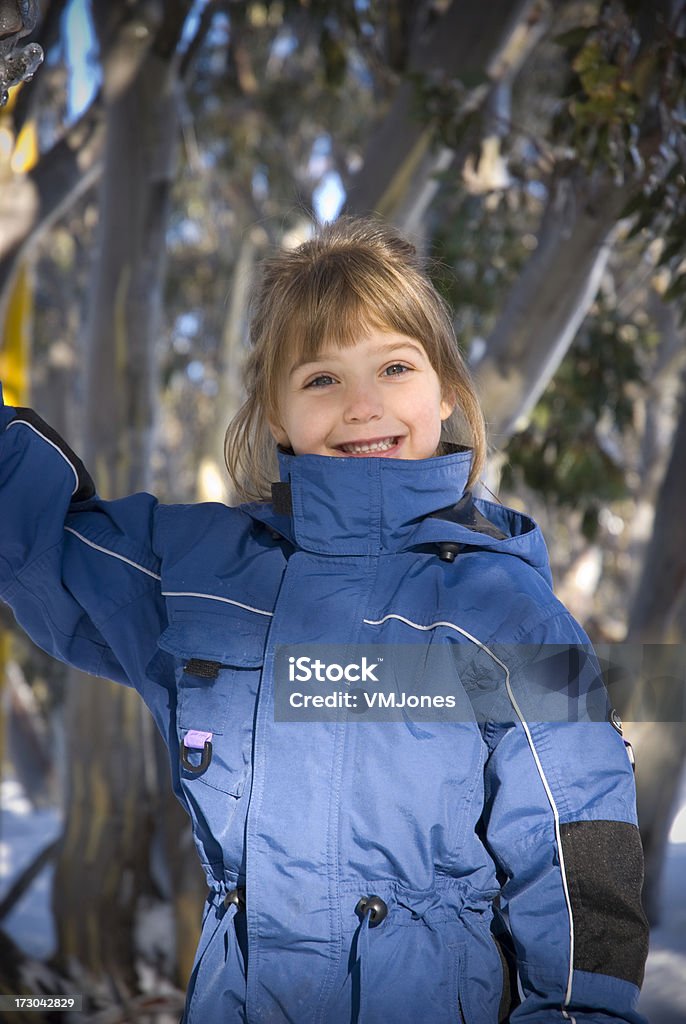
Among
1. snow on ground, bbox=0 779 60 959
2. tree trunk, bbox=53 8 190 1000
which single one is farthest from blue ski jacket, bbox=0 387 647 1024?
snow on ground, bbox=0 779 60 959

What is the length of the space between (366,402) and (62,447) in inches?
17.8

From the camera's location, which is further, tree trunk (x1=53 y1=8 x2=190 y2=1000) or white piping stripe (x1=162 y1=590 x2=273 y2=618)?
tree trunk (x1=53 y1=8 x2=190 y2=1000)

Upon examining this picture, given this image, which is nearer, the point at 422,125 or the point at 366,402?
the point at 366,402

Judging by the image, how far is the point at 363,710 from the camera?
1.35 metres

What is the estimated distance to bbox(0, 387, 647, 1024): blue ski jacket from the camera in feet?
4.12

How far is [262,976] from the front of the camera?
131 cm

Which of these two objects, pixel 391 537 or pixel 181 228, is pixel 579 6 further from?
pixel 391 537

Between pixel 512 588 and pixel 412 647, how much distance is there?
15 cm

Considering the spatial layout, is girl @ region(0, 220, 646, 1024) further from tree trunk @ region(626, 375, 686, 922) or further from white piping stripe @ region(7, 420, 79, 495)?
tree trunk @ region(626, 375, 686, 922)

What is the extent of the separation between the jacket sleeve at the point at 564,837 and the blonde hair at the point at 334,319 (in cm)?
43

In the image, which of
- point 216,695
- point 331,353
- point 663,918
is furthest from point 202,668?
point 663,918

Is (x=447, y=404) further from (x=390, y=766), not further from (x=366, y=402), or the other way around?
(x=390, y=766)

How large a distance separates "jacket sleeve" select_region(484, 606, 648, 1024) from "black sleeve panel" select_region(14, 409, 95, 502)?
66 centimetres

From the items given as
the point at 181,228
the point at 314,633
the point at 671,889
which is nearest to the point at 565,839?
the point at 314,633
